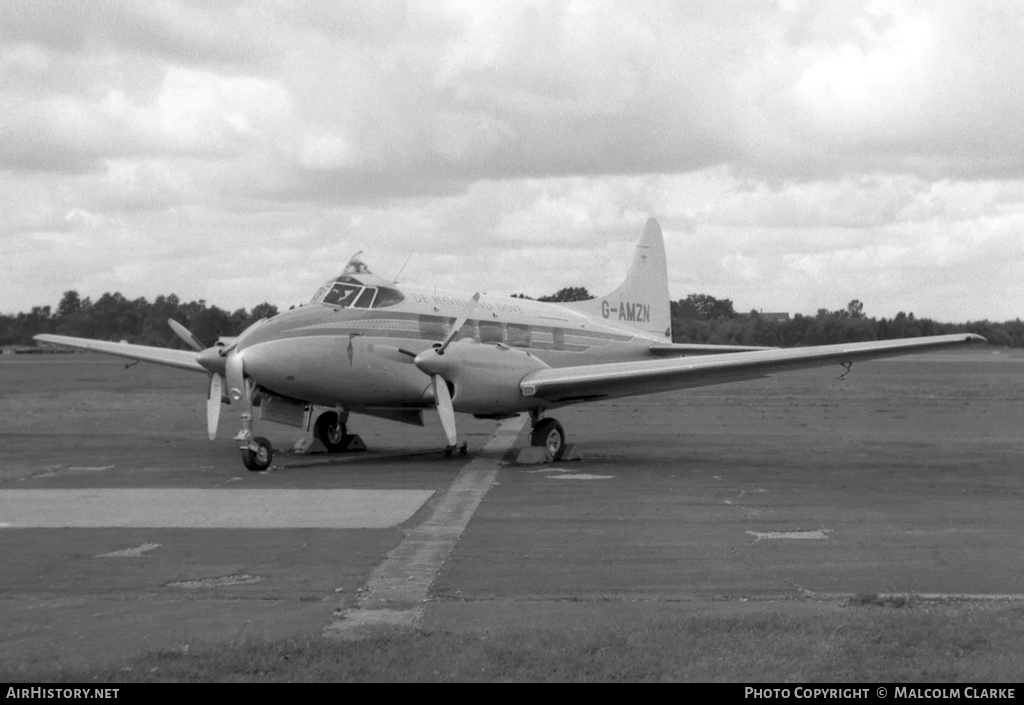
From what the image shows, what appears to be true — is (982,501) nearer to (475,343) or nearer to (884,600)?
(884,600)

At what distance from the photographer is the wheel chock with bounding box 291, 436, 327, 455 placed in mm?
23859

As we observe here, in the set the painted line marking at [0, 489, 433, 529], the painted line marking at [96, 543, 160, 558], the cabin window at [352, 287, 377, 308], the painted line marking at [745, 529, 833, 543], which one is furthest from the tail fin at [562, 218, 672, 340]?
the painted line marking at [96, 543, 160, 558]

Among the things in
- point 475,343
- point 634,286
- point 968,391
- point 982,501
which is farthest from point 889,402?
point 982,501

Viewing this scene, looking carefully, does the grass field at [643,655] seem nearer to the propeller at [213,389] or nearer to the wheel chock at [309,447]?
the propeller at [213,389]

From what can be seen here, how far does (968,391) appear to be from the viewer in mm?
51438

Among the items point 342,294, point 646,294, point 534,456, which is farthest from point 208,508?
point 646,294

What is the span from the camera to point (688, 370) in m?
21.7

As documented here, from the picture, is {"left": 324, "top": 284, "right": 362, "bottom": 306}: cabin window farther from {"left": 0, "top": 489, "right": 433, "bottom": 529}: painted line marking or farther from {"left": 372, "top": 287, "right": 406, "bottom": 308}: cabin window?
{"left": 0, "top": 489, "right": 433, "bottom": 529}: painted line marking

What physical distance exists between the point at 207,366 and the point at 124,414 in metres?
15.7

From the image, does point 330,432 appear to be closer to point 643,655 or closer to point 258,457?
point 258,457

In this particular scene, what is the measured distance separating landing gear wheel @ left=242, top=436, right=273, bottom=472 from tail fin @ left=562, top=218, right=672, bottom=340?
12.4 m
